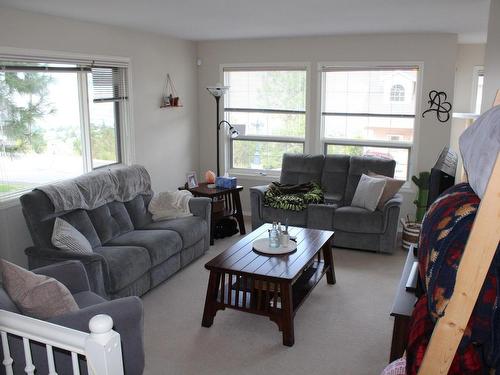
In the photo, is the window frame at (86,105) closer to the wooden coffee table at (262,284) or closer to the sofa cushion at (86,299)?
the sofa cushion at (86,299)

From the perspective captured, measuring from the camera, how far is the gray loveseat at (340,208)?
508 centimetres

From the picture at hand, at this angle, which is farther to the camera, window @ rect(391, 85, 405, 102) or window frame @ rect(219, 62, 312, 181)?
window frame @ rect(219, 62, 312, 181)

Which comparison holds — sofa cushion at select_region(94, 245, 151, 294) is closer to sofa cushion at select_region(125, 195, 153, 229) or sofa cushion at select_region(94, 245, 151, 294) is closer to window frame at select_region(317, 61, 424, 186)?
sofa cushion at select_region(125, 195, 153, 229)

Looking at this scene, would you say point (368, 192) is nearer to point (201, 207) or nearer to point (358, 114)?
point (358, 114)

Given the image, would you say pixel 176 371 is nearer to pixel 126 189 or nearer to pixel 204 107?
pixel 126 189

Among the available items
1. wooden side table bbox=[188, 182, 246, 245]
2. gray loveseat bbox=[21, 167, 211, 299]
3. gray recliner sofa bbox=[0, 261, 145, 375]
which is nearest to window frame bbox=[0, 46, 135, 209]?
gray loveseat bbox=[21, 167, 211, 299]

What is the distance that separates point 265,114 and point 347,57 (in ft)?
4.36

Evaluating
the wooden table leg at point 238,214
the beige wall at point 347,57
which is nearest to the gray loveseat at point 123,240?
the wooden table leg at point 238,214

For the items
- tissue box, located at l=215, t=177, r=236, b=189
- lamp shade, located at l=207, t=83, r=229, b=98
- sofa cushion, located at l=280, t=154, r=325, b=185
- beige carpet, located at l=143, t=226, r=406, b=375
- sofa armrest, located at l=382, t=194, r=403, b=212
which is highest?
lamp shade, located at l=207, t=83, r=229, b=98

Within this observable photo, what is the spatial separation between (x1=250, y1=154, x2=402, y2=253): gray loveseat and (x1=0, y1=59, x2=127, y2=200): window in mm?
1853

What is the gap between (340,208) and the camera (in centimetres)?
534

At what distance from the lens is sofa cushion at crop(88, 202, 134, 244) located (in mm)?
4277

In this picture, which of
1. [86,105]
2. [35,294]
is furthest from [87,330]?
[86,105]

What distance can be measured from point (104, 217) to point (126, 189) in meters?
0.48
